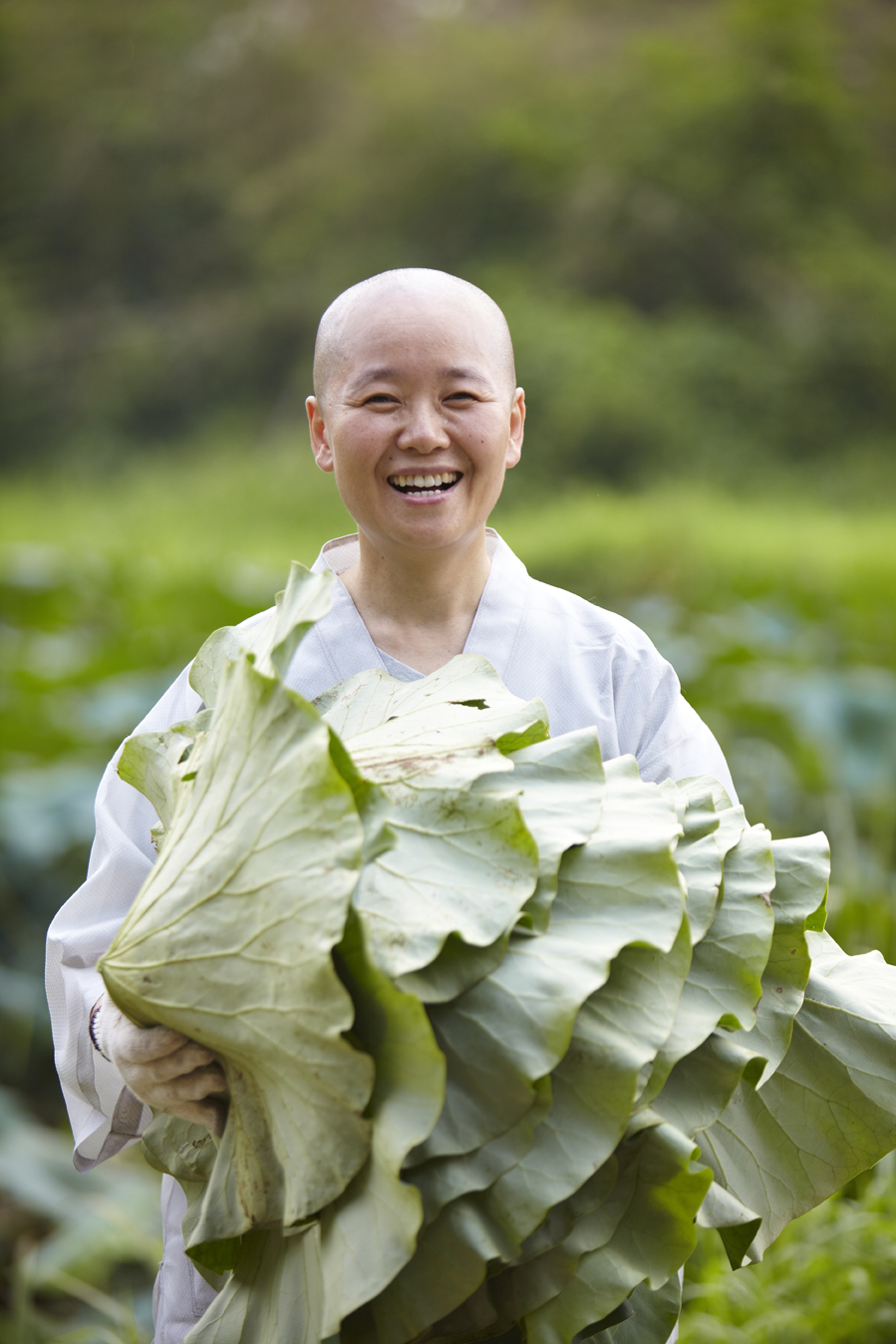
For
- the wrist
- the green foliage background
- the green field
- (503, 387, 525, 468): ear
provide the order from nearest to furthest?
the wrist
(503, 387, 525, 468): ear
the green field
the green foliage background

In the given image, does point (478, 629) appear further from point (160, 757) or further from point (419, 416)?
point (160, 757)

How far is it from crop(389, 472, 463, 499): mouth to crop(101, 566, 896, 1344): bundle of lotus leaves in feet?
1.05

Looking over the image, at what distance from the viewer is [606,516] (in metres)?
6.87

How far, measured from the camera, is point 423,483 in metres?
1.35

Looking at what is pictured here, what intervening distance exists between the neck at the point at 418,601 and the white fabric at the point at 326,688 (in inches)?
0.9

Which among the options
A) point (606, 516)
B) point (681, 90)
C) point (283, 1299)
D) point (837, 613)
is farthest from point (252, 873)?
point (681, 90)

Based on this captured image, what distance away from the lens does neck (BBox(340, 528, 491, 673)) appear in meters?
1.46

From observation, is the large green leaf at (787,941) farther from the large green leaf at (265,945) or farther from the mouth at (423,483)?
the mouth at (423,483)

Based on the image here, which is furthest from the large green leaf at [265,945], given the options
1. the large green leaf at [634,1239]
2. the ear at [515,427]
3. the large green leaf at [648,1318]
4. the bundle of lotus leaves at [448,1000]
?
the ear at [515,427]

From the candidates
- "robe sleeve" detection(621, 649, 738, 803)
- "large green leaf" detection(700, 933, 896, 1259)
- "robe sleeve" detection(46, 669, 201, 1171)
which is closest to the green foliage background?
"robe sleeve" detection(621, 649, 738, 803)

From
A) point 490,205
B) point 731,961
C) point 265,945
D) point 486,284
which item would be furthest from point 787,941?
point 490,205

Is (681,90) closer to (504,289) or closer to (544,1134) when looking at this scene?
(504,289)

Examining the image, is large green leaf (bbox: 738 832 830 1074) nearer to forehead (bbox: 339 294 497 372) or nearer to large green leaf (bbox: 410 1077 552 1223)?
large green leaf (bbox: 410 1077 552 1223)

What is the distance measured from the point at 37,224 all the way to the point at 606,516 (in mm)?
6623
